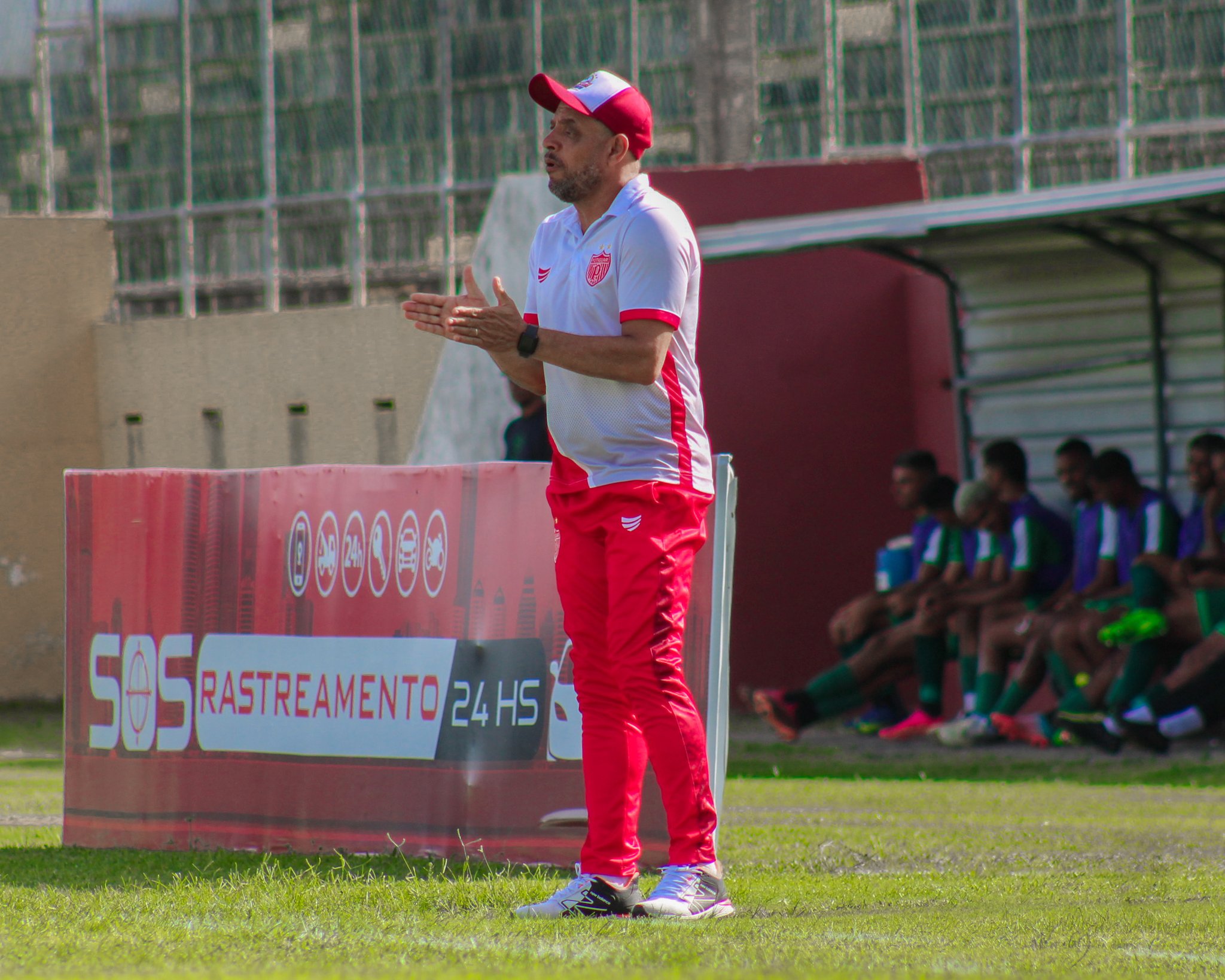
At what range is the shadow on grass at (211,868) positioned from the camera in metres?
5.15

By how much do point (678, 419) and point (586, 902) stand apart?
119 cm

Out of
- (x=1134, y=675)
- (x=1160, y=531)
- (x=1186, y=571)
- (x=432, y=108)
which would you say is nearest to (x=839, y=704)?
(x=1134, y=675)

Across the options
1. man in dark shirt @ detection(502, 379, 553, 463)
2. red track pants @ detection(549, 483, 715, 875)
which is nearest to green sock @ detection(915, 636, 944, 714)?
man in dark shirt @ detection(502, 379, 553, 463)

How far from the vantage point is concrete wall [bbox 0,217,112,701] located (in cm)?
1641

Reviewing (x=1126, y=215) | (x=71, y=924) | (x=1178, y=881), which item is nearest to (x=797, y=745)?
(x=1126, y=215)

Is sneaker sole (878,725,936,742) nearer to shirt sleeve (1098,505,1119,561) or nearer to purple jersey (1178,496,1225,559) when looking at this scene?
shirt sleeve (1098,505,1119,561)

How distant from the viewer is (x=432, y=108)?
1927 cm

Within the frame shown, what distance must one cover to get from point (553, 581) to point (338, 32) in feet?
49.5

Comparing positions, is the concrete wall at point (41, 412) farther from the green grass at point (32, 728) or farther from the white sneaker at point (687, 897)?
the white sneaker at point (687, 897)

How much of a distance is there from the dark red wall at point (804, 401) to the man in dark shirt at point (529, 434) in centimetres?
337

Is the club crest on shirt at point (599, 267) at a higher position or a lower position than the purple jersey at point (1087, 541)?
higher

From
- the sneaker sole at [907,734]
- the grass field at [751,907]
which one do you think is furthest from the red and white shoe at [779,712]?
the grass field at [751,907]

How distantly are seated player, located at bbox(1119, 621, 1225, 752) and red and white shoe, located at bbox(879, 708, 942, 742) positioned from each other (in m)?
1.85

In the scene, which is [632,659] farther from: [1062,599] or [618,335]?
[1062,599]
